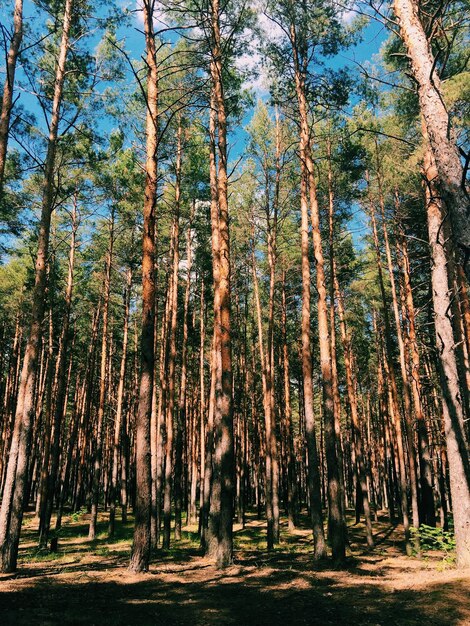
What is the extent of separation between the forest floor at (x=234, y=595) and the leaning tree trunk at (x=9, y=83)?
25.2 feet

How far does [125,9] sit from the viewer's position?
10867mm

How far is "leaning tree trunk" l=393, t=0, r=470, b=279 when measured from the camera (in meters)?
4.51

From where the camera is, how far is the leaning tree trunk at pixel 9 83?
330 inches

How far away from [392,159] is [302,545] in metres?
15.2

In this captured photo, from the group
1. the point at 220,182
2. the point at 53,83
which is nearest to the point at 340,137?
the point at 220,182

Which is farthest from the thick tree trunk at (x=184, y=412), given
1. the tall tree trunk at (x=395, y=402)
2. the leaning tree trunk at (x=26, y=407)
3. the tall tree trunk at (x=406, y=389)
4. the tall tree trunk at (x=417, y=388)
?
the tall tree trunk at (x=417, y=388)

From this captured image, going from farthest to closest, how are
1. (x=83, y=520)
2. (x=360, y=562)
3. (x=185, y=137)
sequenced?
(x=83, y=520) < (x=185, y=137) < (x=360, y=562)

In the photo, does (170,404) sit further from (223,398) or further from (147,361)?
(147,361)

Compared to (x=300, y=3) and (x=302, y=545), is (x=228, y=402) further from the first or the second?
(x=300, y=3)

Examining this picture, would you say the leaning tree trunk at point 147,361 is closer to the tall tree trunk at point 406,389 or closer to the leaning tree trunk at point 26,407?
the leaning tree trunk at point 26,407

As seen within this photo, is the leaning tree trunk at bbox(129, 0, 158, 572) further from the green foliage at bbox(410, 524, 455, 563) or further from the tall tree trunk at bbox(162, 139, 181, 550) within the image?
the green foliage at bbox(410, 524, 455, 563)

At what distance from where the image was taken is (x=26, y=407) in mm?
9023

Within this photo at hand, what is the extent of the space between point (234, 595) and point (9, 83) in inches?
425

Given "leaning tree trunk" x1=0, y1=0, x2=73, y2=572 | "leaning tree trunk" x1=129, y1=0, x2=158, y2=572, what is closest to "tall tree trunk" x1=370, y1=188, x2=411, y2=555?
"leaning tree trunk" x1=129, y1=0, x2=158, y2=572
